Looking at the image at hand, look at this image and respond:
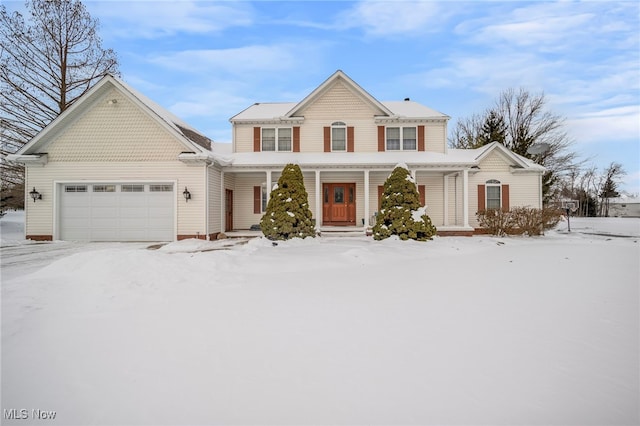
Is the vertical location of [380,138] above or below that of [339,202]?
above

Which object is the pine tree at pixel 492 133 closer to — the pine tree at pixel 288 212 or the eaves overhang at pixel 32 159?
the pine tree at pixel 288 212

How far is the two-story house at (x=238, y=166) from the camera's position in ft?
42.4

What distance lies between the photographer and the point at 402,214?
11.4 metres

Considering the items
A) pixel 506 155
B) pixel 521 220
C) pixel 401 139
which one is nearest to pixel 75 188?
pixel 401 139

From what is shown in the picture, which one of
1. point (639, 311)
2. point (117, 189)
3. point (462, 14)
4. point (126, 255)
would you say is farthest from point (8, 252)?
point (462, 14)

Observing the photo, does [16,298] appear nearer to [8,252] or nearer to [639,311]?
[8,252]

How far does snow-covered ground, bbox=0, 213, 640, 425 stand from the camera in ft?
7.31

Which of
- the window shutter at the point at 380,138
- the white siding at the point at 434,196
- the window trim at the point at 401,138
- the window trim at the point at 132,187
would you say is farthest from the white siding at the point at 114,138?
the white siding at the point at 434,196

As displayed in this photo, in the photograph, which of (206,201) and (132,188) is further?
(132,188)

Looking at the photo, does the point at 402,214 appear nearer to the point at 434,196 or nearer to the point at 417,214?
the point at 417,214

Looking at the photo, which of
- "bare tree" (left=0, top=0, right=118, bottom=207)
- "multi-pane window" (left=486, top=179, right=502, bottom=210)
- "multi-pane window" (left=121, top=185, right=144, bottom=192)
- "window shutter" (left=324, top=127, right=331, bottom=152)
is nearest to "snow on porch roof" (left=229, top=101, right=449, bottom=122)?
"window shutter" (left=324, top=127, right=331, bottom=152)

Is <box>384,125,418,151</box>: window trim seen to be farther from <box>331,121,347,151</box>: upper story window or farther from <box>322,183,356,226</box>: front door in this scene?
<box>322,183,356,226</box>: front door

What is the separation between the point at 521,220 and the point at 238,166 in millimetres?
12959

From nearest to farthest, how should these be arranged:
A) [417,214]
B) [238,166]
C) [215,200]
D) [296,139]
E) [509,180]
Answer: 1. [417,214]
2. [215,200]
3. [238,166]
4. [296,139]
5. [509,180]
